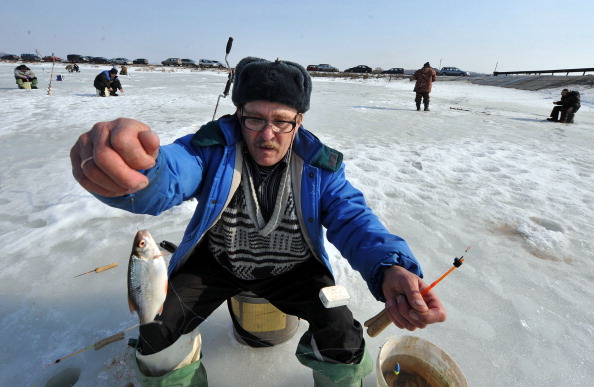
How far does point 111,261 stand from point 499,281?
3683mm

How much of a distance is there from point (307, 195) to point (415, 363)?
128 centimetres

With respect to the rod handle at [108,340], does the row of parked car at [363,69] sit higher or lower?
higher

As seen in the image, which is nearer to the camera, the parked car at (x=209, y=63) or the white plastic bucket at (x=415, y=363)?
the white plastic bucket at (x=415, y=363)

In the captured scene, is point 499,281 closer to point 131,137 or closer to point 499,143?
point 131,137

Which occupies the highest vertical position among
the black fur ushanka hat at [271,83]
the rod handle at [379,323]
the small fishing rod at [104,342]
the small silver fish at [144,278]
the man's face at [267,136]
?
the black fur ushanka hat at [271,83]

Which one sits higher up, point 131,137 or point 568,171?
point 131,137

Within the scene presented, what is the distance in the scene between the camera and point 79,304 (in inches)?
91.8

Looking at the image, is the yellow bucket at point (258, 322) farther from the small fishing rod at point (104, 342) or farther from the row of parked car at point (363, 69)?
the row of parked car at point (363, 69)

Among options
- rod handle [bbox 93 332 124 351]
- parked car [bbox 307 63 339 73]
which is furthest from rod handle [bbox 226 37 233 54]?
parked car [bbox 307 63 339 73]

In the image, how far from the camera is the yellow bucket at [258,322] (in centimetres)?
201

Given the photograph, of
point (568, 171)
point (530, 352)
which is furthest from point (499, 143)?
point (530, 352)

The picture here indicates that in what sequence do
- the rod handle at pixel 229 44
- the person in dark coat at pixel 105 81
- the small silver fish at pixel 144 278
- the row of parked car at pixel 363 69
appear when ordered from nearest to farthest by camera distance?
1. the small silver fish at pixel 144 278
2. the rod handle at pixel 229 44
3. the person in dark coat at pixel 105 81
4. the row of parked car at pixel 363 69

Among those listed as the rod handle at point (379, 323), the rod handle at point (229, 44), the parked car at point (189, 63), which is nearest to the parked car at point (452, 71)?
the parked car at point (189, 63)

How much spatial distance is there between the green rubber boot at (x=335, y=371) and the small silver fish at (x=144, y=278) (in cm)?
88
